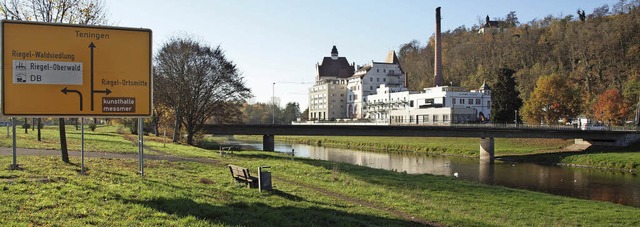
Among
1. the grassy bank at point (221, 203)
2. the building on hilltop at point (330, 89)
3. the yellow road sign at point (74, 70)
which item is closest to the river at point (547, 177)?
the grassy bank at point (221, 203)

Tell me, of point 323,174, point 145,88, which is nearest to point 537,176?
point 323,174

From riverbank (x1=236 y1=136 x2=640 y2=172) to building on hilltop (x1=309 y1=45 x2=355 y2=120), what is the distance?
59537 millimetres

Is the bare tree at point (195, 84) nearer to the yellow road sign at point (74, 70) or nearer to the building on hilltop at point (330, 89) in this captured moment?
the yellow road sign at point (74, 70)

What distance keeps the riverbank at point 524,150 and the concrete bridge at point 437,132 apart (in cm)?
184

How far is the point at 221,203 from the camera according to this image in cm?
1185

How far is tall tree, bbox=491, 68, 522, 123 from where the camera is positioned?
3105 inches

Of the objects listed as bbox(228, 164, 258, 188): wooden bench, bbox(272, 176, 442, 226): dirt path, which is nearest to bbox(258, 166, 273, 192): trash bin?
bbox(228, 164, 258, 188): wooden bench

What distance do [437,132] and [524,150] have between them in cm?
1240

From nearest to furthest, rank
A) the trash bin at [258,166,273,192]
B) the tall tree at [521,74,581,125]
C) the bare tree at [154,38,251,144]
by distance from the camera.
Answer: the trash bin at [258,166,273,192]
the bare tree at [154,38,251,144]
the tall tree at [521,74,581,125]

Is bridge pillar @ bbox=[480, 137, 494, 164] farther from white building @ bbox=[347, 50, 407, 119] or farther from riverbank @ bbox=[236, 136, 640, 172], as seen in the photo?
white building @ bbox=[347, 50, 407, 119]

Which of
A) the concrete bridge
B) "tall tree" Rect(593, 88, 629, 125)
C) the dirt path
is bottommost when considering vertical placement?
the dirt path

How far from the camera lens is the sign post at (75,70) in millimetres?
13844

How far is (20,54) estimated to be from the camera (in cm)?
1385

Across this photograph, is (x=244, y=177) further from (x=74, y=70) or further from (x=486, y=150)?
(x=486, y=150)
